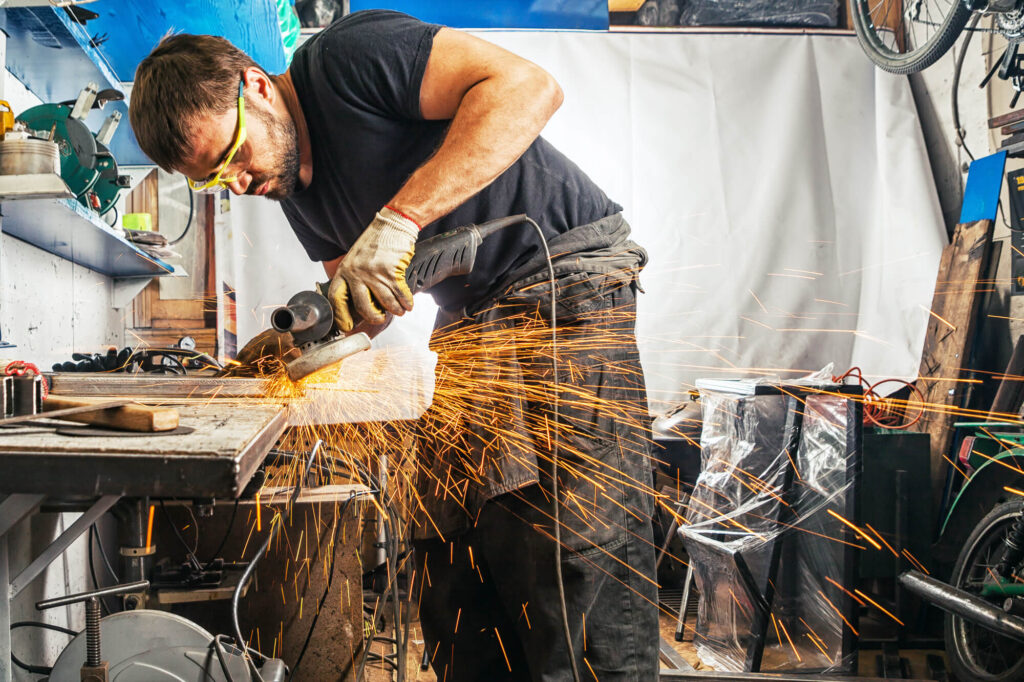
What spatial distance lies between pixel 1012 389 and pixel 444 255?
2.38 metres

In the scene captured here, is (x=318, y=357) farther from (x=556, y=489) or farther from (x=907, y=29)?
(x=907, y=29)

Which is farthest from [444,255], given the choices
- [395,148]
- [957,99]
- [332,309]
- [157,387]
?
[957,99]

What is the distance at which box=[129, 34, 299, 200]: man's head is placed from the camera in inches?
53.5

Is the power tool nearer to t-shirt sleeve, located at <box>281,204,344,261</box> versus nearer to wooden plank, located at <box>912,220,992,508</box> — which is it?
t-shirt sleeve, located at <box>281,204,344,261</box>

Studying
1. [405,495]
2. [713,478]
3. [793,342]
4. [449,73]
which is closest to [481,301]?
[449,73]

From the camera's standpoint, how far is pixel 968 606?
1.93 metres

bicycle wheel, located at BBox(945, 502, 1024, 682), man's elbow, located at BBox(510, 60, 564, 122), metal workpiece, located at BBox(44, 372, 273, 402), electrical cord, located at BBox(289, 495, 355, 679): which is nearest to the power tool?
metal workpiece, located at BBox(44, 372, 273, 402)

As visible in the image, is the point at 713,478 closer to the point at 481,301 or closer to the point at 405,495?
the point at 405,495

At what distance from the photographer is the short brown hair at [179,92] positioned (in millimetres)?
1353

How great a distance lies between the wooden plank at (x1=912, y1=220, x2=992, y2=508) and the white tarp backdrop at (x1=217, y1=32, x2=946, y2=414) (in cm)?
51

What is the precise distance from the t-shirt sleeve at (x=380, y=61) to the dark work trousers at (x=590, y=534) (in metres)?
0.54

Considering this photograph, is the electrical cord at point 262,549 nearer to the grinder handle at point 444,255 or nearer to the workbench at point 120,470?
the grinder handle at point 444,255

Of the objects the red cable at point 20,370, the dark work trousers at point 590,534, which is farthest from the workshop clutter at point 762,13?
the red cable at point 20,370

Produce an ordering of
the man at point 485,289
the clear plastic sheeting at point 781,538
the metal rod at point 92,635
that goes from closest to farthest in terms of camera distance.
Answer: the metal rod at point 92,635, the man at point 485,289, the clear plastic sheeting at point 781,538
